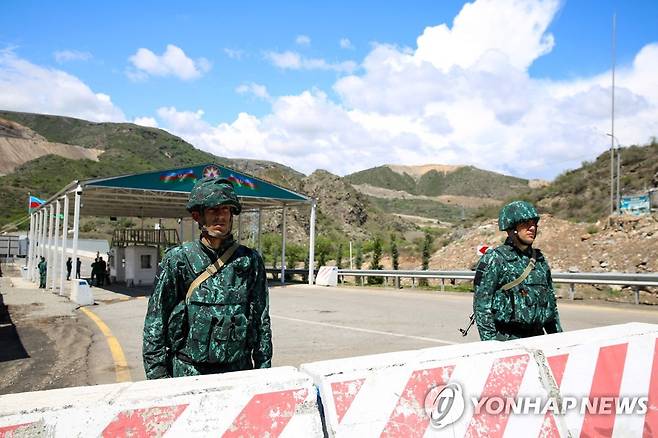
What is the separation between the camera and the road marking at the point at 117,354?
6.60 m

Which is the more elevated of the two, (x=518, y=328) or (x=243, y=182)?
(x=243, y=182)

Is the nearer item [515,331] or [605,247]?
[515,331]

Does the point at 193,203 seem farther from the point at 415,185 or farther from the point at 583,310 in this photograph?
the point at 415,185

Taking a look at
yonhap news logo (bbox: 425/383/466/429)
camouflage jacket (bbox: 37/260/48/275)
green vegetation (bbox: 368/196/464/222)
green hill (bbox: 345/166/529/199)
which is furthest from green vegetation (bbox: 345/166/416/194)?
yonhap news logo (bbox: 425/383/466/429)

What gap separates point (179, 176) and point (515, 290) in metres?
19.0

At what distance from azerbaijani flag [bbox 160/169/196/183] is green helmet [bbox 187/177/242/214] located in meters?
18.7

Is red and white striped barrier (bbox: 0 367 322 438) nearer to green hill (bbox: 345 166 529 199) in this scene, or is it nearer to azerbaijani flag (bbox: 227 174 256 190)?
azerbaijani flag (bbox: 227 174 256 190)

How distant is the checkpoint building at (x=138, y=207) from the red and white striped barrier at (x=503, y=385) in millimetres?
16292

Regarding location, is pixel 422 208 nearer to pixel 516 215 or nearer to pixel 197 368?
pixel 516 215

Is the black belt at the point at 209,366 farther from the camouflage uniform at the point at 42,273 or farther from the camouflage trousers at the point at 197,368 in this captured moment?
the camouflage uniform at the point at 42,273

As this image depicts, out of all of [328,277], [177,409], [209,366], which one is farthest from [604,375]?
[328,277]

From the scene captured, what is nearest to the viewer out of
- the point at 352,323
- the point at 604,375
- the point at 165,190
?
the point at 604,375

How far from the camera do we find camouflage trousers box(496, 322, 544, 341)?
3.82m

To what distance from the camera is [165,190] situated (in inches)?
814
